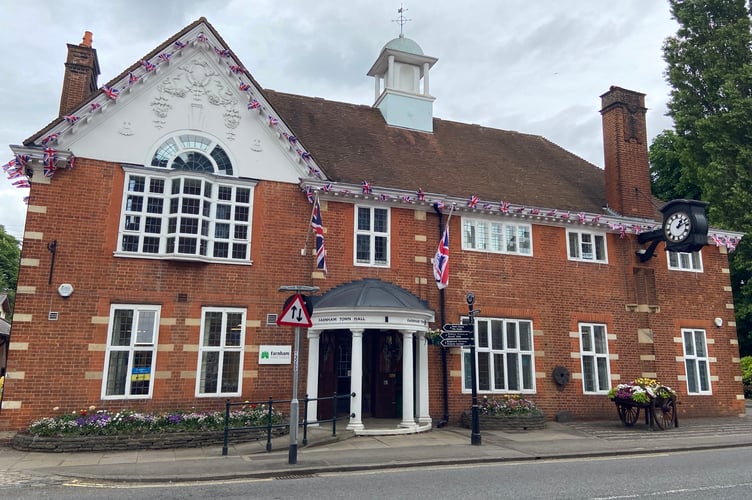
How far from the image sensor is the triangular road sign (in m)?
10.6

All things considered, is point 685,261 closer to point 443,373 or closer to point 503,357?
point 503,357

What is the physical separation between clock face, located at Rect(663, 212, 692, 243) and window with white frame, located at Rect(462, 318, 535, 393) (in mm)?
5550

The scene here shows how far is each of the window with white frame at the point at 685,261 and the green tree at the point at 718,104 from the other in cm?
595

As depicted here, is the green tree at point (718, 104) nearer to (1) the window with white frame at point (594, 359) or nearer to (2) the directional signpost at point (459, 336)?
(1) the window with white frame at point (594, 359)

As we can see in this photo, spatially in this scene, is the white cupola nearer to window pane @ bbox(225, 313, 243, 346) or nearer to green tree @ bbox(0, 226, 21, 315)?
window pane @ bbox(225, 313, 243, 346)

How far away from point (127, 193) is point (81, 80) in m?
4.02

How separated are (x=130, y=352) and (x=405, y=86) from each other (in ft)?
49.7

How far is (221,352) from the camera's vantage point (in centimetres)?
1409

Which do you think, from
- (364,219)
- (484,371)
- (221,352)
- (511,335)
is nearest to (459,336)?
(484,371)

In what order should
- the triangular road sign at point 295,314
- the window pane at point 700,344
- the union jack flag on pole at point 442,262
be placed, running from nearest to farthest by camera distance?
1. the triangular road sign at point 295,314
2. the union jack flag on pole at point 442,262
3. the window pane at point 700,344

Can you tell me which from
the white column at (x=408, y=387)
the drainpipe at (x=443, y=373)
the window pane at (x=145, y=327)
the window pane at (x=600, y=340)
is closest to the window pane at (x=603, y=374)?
the window pane at (x=600, y=340)

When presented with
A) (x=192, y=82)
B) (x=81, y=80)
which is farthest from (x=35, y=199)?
(x=192, y=82)

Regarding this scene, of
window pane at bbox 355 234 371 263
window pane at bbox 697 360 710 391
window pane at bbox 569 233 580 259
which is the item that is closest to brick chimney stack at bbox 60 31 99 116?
window pane at bbox 355 234 371 263

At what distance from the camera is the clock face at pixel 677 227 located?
56.6 ft
